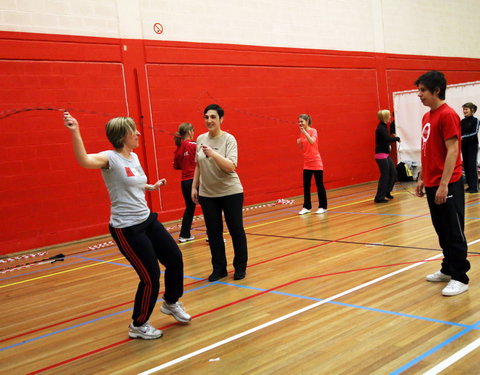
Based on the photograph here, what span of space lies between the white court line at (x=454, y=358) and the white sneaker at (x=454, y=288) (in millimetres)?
770

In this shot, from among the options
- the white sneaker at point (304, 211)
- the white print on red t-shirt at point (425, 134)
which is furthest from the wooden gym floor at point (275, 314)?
the white sneaker at point (304, 211)

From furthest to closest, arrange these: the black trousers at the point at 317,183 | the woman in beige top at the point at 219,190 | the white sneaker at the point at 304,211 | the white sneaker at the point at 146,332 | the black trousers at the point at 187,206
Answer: the white sneaker at the point at 304,211 < the black trousers at the point at 317,183 < the black trousers at the point at 187,206 < the woman in beige top at the point at 219,190 < the white sneaker at the point at 146,332

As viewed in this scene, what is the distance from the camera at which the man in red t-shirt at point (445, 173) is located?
330 cm

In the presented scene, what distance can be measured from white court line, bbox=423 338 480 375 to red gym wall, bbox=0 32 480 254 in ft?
19.4

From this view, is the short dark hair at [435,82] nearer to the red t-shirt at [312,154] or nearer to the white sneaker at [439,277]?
the white sneaker at [439,277]

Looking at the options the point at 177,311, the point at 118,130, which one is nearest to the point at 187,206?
the point at 177,311

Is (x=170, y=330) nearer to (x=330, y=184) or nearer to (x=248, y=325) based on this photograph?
(x=248, y=325)

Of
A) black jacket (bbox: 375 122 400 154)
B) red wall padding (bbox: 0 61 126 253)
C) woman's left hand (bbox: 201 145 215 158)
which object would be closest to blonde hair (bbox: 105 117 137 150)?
woman's left hand (bbox: 201 145 215 158)

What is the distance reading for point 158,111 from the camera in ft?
26.9

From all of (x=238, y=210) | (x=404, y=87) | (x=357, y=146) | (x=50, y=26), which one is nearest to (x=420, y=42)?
(x=404, y=87)

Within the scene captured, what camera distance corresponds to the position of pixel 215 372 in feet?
8.50

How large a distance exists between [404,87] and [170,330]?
10.9 m

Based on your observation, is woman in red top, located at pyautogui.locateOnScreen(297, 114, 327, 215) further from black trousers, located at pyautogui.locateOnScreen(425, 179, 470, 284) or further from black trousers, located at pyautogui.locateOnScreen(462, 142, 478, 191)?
black trousers, located at pyautogui.locateOnScreen(425, 179, 470, 284)

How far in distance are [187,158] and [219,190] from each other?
1.91 meters
